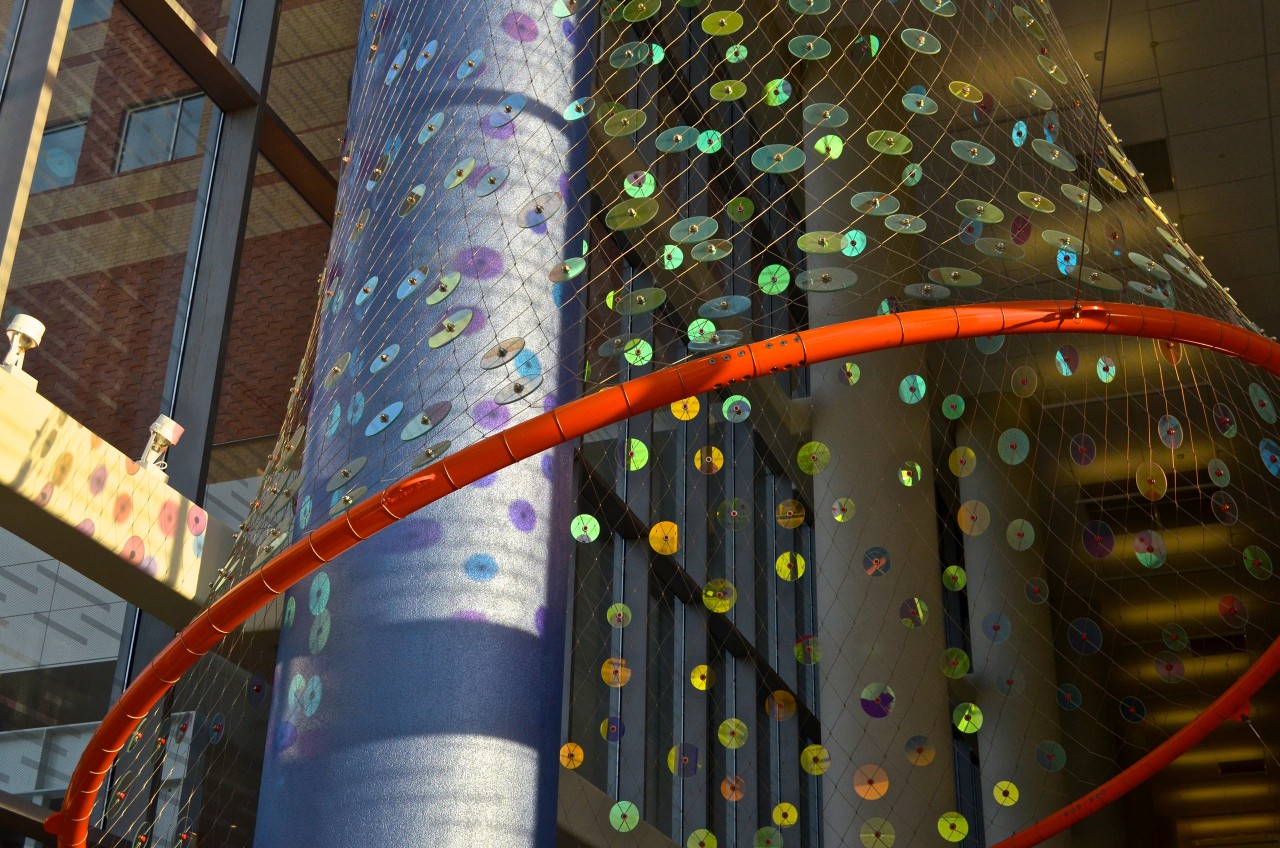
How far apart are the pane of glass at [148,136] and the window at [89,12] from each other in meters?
0.40

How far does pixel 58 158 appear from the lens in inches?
213

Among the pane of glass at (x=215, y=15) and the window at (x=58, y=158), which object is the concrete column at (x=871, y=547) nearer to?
the pane of glass at (x=215, y=15)

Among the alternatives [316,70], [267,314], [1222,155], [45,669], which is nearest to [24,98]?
[267,314]

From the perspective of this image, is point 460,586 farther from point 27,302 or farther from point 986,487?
point 986,487

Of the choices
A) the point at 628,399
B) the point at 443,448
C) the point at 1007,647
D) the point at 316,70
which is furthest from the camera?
the point at 1007,647

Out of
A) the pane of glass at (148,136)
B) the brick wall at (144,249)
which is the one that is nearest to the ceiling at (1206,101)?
the brick wall at (144,249)

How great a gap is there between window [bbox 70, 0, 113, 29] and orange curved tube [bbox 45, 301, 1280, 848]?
2961mm

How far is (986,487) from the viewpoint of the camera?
13781 mm

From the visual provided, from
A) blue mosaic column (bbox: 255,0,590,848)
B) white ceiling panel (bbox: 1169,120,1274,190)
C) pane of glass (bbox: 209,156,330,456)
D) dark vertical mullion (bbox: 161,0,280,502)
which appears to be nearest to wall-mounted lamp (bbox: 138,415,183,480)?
blue mosaic column (bbox: 255,0,590,848)

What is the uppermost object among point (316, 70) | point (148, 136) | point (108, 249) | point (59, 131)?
point (316, 70)

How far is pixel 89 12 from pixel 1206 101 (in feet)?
24.5

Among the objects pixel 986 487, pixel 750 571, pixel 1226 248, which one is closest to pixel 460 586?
pixel 750 571

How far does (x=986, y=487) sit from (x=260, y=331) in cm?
894

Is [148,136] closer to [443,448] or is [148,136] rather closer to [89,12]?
[89,12]
